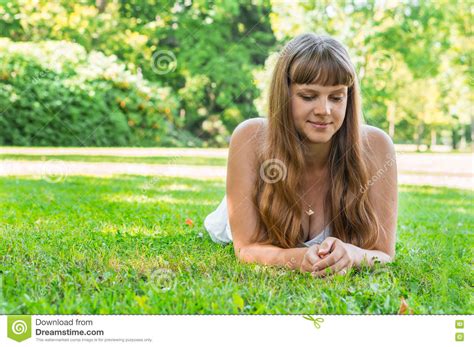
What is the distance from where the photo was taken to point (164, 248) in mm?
3160

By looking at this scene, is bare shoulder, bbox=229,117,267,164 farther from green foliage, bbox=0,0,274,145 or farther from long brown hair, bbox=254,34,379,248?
green foliage, bbox=0,0,274,145

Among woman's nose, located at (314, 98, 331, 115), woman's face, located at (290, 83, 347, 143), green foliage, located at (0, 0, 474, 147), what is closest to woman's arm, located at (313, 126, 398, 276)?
woman's face, located at (290, 83, 347, 143)

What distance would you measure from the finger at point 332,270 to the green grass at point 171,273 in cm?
5

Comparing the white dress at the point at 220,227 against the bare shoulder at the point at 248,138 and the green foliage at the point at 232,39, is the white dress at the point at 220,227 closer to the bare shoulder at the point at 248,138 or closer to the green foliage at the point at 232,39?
the bare shoulder at the point at 248,138

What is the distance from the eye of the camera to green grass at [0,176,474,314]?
6.95 ft

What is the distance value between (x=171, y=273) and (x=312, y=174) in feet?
3.30

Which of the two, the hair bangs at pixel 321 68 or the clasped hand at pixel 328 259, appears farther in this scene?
→ the hair bangs at pixel 321 68

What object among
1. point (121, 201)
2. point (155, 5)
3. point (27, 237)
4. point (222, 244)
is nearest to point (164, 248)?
point (222, 244)

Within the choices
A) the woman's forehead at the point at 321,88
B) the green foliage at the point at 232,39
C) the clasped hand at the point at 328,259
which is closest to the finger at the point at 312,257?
the clasped hand at the point at 328,259

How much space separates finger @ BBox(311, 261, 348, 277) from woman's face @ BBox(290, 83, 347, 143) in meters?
0.58
